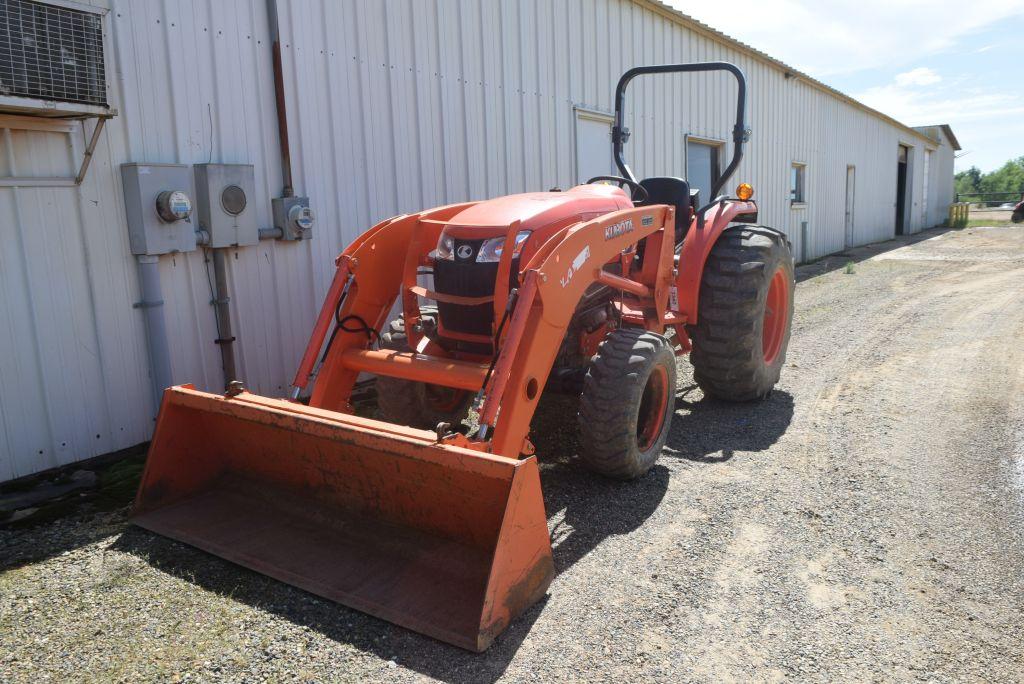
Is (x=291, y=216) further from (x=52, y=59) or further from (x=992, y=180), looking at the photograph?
(x=992, y=180)

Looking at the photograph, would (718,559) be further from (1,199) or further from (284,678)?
(1,199)

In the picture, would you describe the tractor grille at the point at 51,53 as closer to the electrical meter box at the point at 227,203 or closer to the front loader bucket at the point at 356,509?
the electrical meter box at the point at 227,203

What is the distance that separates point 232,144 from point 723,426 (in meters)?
3.80

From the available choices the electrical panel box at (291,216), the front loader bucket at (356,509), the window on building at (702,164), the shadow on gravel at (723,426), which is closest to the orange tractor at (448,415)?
the front loader bucket at (356,509)

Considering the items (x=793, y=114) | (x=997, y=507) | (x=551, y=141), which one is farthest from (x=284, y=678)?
(x=793, y=114)

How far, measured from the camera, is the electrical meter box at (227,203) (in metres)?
4.98

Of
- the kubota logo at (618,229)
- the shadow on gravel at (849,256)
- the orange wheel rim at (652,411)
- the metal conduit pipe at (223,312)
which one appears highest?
the kubota logo at (618,229)

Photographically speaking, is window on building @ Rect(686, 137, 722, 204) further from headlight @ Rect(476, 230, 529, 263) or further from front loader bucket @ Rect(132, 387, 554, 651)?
front loader bucket @ Rect(132, 387, 554, 651)

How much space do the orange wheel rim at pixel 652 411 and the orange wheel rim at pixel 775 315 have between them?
6.89ft

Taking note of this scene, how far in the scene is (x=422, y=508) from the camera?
3291 millimetres

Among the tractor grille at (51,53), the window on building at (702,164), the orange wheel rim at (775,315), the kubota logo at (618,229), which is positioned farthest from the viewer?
the window on building at (702,164)

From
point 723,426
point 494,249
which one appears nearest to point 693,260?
point 723,426

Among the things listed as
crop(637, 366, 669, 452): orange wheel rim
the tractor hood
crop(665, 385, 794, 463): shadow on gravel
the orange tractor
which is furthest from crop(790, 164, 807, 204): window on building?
crop(637, 366, 669, 452): orange wheel rim

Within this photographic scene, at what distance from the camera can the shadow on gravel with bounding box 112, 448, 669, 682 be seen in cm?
273
